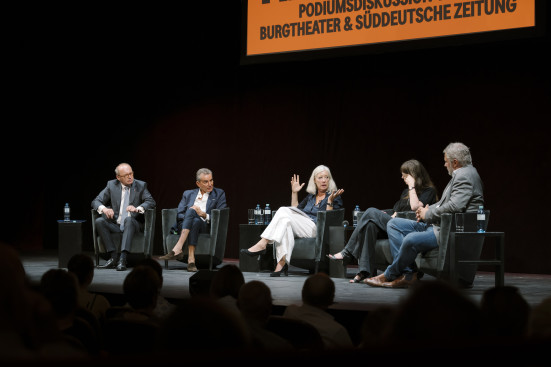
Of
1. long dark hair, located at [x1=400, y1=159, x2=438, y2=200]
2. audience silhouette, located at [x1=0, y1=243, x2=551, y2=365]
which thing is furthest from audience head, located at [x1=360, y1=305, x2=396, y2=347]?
long dark hair, located at [x1=400, y1=159, x2=438, y2=200]

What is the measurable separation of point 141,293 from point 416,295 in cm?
127

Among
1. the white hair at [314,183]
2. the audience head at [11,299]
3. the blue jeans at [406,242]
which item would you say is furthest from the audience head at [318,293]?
the white hair at [314,183]

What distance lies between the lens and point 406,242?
480 cm

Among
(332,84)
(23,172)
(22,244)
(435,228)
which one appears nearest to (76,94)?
(23,172)

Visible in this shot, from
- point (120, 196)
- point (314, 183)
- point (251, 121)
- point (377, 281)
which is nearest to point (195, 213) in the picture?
point (120, 196)

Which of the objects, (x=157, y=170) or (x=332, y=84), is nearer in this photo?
(x=332, y=84)

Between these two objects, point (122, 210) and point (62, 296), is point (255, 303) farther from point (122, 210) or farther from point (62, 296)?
point (122, 210)

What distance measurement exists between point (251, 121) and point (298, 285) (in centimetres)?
297

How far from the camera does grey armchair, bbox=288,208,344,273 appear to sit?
5742 mm

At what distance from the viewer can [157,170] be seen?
27.0 feet

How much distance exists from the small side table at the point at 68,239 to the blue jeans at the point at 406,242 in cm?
297

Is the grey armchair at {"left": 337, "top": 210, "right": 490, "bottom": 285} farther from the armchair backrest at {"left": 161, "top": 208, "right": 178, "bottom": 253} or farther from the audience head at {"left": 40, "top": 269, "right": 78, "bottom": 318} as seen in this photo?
the audience head at {"left": 40, "top": 269, "right": 78, "bottom": 318}

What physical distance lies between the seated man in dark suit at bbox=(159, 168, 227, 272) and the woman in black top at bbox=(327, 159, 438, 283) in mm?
1627

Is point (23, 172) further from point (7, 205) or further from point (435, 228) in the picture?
point (435, 228)
